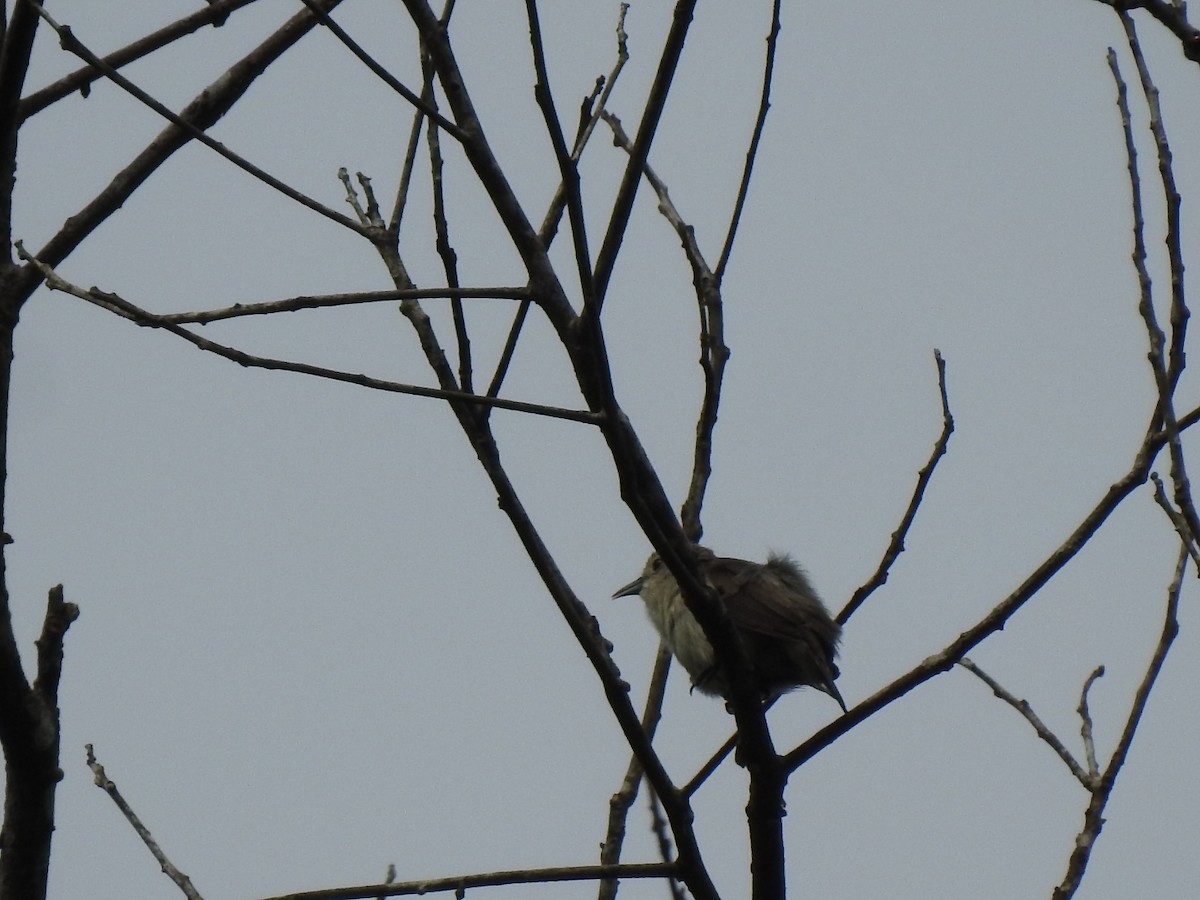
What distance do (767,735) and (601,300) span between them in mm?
983

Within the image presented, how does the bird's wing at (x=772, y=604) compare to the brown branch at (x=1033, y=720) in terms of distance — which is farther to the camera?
the bird's wing at (x=772, y=604)

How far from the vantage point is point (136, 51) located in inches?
144

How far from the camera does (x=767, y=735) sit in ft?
9.50

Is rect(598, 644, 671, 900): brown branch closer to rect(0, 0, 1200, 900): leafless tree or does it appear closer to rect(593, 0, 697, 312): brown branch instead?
rect(0, 0, 1200, 900): leafless tree

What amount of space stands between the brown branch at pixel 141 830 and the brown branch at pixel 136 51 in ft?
5.10

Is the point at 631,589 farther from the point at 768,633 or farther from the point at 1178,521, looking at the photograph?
the point at 1178,521

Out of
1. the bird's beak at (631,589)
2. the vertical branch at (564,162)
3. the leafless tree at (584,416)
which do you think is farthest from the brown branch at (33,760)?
the bird's beak at (631,589)

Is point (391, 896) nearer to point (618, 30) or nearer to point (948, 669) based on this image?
point (948, 669)

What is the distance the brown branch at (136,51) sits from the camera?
3486mm

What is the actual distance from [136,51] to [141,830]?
74.6 inches

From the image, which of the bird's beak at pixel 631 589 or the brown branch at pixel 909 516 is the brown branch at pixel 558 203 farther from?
the bird's beak at pixel 631 589

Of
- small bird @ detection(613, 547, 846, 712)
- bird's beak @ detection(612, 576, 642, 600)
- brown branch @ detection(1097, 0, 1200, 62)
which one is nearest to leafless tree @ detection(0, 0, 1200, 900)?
brown branch @ detection(1097, 0, 1200, 62)

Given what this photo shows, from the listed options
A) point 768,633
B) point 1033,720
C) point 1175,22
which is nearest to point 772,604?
point 768,633

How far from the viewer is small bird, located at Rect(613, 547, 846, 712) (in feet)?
16.2
